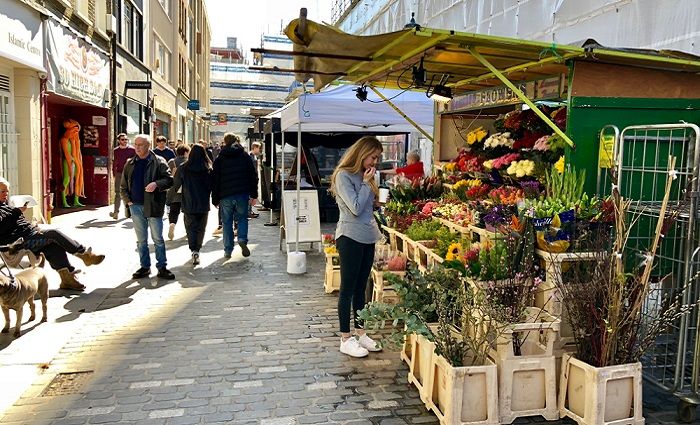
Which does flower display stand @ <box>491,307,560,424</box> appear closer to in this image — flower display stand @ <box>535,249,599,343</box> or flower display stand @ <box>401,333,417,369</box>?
flower display stand @ <box>535,249,599,343</box>

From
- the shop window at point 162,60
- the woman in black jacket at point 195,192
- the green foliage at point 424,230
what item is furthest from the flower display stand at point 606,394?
the shop window at point 162,60

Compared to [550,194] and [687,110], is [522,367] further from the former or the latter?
[687,110]

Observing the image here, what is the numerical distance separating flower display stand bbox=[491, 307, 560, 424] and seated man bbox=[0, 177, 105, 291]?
4.83m

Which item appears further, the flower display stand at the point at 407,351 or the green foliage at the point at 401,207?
the green foliage at the point at 401,207

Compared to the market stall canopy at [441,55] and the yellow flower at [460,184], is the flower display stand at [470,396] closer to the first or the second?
the market stall canopy at [441,55]

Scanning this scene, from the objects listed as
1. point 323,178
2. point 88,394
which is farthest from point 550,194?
point 323,178

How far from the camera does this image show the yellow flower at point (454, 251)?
177 inches

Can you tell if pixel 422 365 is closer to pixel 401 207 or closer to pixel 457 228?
pixel 457 228

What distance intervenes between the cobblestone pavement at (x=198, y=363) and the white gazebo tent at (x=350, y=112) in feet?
5.89

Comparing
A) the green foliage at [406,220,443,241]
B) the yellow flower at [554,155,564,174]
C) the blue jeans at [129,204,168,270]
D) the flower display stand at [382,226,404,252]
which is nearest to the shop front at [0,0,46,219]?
the blue jeans at [129,204,168,270]

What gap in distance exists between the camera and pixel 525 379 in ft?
11.9

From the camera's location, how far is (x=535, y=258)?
4.07 m

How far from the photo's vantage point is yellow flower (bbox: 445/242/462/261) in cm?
449

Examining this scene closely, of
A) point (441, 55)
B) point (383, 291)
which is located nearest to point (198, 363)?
point (383, 291)
